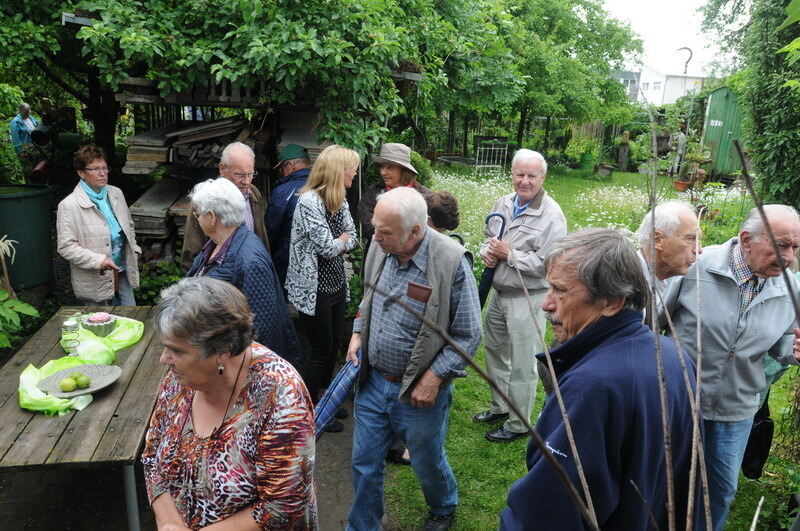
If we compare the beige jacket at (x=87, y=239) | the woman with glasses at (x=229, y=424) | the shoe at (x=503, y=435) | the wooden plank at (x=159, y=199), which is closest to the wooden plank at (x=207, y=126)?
the wooden plank at (x=159, y=199)

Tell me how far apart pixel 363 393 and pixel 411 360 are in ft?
1.41

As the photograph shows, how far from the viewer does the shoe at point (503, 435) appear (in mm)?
4336

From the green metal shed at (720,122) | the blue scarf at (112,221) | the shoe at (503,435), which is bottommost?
the shoe at (503,435)

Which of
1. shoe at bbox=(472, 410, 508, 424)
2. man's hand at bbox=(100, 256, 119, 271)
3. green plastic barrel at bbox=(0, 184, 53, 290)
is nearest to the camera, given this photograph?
man's hand at bbox=(100, 256, 119, 271)

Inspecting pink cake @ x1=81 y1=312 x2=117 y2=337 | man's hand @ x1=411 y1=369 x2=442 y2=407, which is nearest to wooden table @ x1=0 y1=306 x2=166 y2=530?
pink cake @ x1=81 y1=312 x2=117 y2=337

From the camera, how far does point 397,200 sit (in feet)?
8.96

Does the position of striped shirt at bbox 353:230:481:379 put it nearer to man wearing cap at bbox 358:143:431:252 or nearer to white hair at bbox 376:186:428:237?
white hair at bbox 376:186:428:237

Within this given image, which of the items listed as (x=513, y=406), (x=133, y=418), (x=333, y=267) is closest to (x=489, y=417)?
(x=333, y=267)

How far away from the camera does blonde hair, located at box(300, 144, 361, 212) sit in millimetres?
3957

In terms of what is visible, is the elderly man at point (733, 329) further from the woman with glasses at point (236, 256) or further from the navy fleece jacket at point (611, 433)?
the woman with glasses at point (236, 256)

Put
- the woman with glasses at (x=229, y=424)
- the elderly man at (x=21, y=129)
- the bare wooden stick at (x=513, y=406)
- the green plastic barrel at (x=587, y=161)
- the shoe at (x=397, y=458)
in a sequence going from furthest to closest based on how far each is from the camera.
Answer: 1. the green plastic barrel at (x=587, y=161)
2. the elderly man at (x=21, y=129)
3. the shoe at (x=397, y=458)
4. the woman with glasses at (x=229, y=424)
5. the bare wooden stick at (x=513, y=406)

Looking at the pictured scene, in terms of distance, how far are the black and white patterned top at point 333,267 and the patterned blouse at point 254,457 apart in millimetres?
2026

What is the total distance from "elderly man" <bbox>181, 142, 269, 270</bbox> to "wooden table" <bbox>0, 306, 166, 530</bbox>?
77cm

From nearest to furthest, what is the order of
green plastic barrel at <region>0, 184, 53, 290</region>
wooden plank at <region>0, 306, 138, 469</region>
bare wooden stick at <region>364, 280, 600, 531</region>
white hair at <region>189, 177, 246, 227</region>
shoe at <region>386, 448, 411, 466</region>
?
bare wooden stick at <region>364, 280, 600, 531</region>
wooden plank at <region>0, 306, 138, 469</region>
white hair at <region>189, 177, 246, 227</region>
shoe at <region>386, 448, 411, 466</region>
green plastic barrel at <region>0, 184, 53, 290</region>
